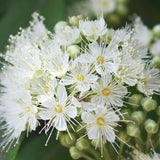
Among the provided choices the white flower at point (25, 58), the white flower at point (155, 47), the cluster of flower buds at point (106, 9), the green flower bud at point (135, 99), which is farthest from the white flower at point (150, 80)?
the cluster of flower buds at point (106, 9)

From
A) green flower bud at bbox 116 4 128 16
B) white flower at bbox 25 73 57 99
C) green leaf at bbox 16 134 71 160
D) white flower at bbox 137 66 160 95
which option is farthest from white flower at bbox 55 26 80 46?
green flower bud at bbox 116 4 128 16

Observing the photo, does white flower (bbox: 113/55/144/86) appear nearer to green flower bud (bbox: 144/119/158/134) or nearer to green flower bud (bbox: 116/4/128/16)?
green flower bud (bbox: 144/119/158/134)

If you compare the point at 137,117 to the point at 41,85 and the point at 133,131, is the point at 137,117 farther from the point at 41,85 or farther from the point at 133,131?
the point at 41,85

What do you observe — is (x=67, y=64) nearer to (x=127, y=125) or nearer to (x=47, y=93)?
(x=47, y=93)

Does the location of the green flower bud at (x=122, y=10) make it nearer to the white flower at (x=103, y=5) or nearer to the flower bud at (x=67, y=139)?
the white flower at (x=103, y=5)

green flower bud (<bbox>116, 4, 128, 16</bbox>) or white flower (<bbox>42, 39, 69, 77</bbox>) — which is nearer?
white flower (<bbox>42, 39, 69, 77</bbox>)

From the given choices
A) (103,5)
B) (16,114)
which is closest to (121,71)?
(16,114)

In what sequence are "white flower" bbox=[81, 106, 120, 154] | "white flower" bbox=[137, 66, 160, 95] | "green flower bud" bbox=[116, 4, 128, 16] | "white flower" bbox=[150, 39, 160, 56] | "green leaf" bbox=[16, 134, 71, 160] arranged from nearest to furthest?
"white flower" bbox=[81, 106, 120, 154] < "white flower" bbox=[137, 66, 160, 95] < "green leaf" bbox=[16, 134, 71, 160] < "white flower" bbox=[150, 39, 160, 56] < "green flower bud" bbox=[116, 4, 128, 16]
